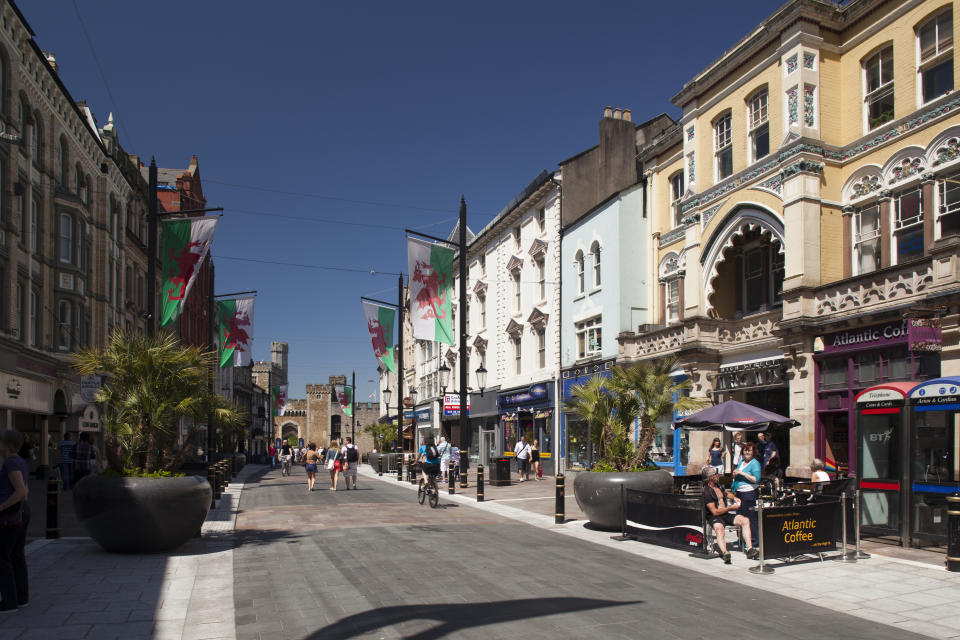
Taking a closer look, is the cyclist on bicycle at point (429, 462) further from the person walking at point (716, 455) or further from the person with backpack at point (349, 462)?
the person walking at point (716, 455)

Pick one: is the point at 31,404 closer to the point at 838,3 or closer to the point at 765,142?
the point at 765,142

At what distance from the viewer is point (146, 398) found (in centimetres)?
1123

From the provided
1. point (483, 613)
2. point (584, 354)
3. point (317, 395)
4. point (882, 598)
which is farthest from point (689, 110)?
point (317, 395)

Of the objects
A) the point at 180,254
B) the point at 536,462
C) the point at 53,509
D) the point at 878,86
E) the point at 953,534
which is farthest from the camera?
the point at 536,462

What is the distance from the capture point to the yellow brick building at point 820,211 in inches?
647

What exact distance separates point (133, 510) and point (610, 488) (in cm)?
782

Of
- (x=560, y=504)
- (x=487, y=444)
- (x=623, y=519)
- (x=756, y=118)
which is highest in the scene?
(x=756, y=118)

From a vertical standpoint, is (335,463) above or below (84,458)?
below

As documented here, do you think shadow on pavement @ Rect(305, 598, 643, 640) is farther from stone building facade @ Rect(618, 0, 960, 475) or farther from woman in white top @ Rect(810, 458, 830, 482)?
stone building facade @ Rect(618, 0, 960, 475)

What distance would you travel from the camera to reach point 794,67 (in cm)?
1941

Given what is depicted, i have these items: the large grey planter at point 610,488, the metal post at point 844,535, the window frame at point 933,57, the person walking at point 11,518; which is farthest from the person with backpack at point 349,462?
the window frame at point 933,57

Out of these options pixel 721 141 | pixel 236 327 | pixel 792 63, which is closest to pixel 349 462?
pixel 236 327

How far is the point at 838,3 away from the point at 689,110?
17.9 feet

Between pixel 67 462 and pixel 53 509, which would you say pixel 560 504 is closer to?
pixel 53 509
